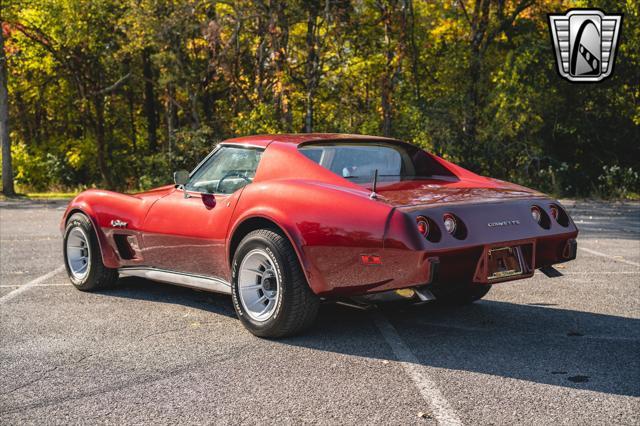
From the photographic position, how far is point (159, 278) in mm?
6246

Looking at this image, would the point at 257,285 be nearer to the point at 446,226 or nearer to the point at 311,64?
the point at 446,226

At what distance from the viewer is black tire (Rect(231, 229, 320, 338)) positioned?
4922 millimetres

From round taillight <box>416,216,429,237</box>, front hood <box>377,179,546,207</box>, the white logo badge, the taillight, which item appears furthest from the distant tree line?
round taillight <box>416,216,429,237</box>

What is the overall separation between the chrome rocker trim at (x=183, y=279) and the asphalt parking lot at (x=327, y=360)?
24 centimetres

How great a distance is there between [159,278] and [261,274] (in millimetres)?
1338

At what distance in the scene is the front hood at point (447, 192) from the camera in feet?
15.9

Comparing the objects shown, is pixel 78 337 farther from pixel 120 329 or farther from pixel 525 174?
pixel 525 174

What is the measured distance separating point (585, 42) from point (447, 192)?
1796 centimetres

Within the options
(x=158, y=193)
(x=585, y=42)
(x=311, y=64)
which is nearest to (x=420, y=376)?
(x=158, y=193)

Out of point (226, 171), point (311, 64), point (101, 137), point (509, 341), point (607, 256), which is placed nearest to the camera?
point (509, 341)

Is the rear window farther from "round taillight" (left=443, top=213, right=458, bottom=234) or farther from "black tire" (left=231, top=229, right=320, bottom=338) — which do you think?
"round taillight" (left=443, top=213, right=458, bottom=234)

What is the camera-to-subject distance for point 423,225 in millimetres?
4613

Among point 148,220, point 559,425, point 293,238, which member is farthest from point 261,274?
point 559,425

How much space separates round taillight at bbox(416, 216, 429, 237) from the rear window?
0.80m
